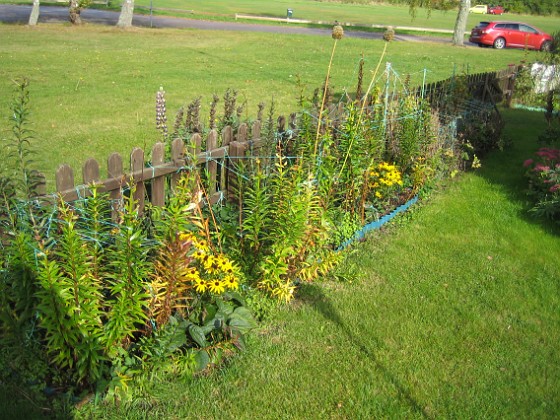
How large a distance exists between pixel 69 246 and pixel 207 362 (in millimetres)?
1109

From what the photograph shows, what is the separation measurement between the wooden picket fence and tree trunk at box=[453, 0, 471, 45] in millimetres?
25823

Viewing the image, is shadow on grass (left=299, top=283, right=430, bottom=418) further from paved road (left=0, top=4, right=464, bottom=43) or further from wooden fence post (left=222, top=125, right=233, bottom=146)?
paved road (left=0, top=4, right=464, bottom=43)

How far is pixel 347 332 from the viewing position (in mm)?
4199

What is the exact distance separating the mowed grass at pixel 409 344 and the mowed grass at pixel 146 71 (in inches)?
106

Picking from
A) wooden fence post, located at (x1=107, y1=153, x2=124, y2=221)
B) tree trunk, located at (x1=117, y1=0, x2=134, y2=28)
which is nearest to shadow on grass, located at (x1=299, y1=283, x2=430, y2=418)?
wooden fence post, located at (x1=107, y1=153, x2=124, y2=221)

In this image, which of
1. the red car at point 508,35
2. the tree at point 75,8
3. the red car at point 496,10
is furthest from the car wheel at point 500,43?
the red car at point 496,10

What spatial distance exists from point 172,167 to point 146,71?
11.9 meters

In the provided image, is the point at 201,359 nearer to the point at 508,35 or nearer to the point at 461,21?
the point at 461,21

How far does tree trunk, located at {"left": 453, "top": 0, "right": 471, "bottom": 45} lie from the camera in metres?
29.0

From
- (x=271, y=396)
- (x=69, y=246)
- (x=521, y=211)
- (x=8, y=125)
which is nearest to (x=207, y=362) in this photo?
(x=271, y=396)

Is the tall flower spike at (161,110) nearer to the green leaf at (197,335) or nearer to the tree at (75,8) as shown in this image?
the green leaf at (197,335)

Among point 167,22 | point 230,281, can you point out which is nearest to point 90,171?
point 230,281

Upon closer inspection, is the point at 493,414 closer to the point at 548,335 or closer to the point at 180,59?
the point at 548,335

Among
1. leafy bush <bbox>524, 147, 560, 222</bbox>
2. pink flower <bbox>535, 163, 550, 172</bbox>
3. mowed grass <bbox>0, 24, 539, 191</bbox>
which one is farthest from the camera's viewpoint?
mowed grass <bbox>0, 24, 539, 191</bbox>
